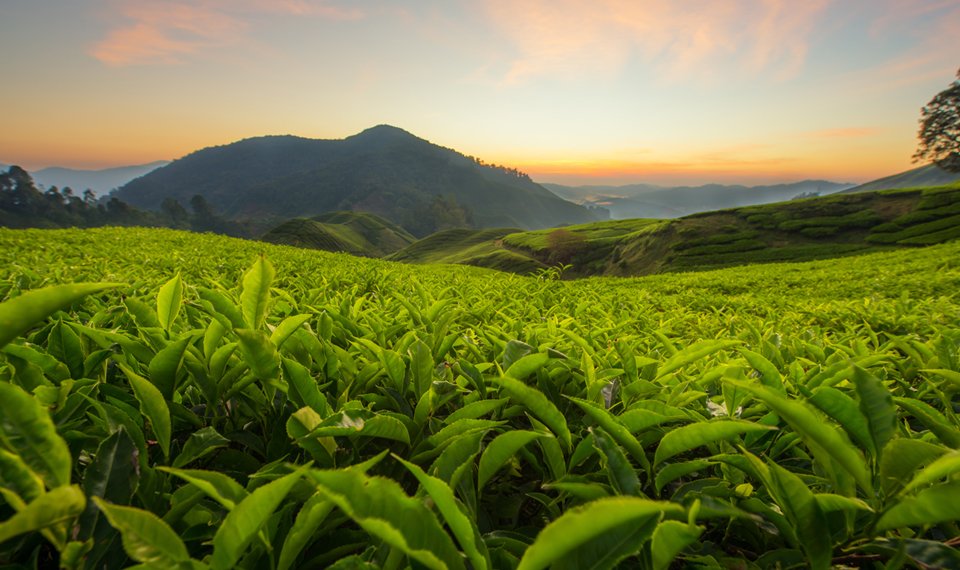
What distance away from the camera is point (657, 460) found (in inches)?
44.4

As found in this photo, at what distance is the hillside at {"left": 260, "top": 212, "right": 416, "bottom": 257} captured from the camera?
100375mm

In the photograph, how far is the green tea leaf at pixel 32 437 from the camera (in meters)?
0.69

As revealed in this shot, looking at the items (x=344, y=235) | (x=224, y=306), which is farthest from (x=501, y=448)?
(x=344, y=235)

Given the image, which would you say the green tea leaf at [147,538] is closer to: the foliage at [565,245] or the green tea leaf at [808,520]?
the green tea leaf at [808,520]

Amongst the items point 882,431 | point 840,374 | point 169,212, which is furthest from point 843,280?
point 169,212

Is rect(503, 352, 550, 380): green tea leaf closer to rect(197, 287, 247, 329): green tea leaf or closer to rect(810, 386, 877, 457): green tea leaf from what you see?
rect(810, 386, 877, 457): green tea leaf

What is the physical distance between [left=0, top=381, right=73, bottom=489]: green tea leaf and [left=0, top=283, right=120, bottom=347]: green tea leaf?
0.13m

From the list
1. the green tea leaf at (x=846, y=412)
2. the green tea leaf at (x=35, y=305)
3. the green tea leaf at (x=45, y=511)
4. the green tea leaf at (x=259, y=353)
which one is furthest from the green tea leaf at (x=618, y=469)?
the green tea leaf at (x=35, y=305)

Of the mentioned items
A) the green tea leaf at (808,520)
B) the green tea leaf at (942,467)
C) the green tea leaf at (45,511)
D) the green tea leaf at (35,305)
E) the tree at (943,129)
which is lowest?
the green tea leaf at (808,520)

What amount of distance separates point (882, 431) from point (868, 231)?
5149 centimetres

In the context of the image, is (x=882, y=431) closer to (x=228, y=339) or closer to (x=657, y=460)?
(x=657, y=460)

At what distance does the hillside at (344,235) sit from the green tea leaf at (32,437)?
96.1 meters

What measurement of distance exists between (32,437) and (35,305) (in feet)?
0.73

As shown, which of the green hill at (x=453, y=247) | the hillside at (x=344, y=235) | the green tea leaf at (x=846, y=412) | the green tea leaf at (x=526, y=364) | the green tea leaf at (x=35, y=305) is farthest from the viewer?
the hillside at (x=344, y=235)
